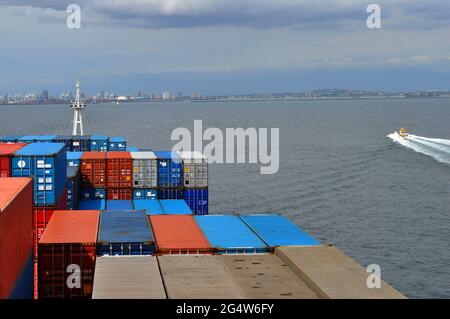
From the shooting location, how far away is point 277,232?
21.4 m

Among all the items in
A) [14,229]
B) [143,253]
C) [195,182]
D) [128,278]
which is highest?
[14,229]

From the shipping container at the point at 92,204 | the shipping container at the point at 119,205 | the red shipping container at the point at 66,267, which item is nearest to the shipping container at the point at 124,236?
the red shipping container at the point at 66,267

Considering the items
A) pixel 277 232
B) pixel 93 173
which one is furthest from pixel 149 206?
pixel 277 232

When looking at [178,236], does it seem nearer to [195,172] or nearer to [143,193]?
[143,193]

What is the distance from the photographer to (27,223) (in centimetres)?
1870

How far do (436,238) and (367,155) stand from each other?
40.2 metres

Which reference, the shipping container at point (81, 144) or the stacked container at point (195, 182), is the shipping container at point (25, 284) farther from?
the shipping container at point (81, 144)

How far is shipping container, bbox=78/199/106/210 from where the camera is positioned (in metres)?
30.5

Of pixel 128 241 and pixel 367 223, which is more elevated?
pixel 128 241

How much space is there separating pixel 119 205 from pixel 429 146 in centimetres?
6340

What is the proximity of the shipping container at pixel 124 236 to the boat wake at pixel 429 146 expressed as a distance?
53.9 meters

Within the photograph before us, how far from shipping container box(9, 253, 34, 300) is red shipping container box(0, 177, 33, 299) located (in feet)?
0.52
